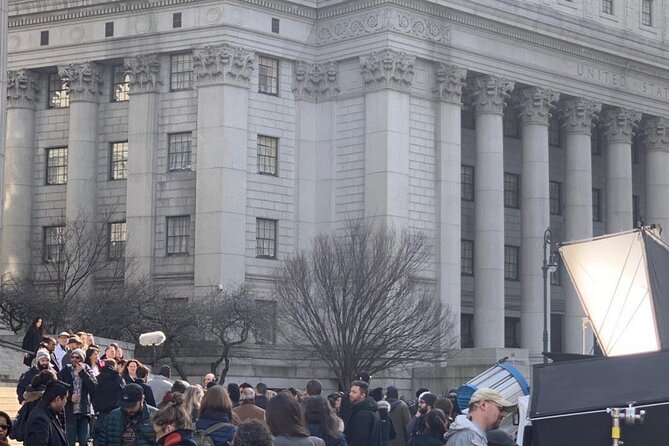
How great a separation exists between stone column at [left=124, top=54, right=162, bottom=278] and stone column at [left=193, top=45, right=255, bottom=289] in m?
2.60

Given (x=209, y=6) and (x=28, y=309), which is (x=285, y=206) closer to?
(x=209, y=6)

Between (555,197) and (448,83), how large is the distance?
13.4 m

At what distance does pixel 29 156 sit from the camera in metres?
70.1

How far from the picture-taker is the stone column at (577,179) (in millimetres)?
75375

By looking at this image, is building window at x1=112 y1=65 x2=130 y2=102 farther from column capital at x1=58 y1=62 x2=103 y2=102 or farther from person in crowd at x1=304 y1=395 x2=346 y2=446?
person in crowd at x1=304 y1=395 x2=346 y2=446

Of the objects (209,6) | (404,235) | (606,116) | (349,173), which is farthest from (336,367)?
(606,116)

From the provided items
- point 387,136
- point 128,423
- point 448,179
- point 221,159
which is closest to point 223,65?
point 221,159

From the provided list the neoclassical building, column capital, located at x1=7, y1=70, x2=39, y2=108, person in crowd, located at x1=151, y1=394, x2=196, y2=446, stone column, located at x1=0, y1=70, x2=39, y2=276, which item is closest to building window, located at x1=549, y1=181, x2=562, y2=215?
the neoclassical building

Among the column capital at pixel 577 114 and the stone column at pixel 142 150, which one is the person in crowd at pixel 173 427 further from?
the column capital at pixel 577 114

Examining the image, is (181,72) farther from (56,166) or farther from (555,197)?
(555,197)

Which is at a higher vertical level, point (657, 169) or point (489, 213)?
point (657, 169)

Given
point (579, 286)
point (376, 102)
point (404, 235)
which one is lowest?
point (579, 286)

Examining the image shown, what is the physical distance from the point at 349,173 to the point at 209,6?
9.35 metres

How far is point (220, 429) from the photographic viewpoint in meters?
14.5
